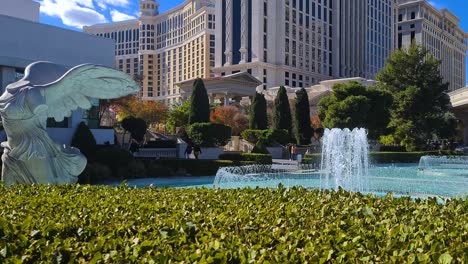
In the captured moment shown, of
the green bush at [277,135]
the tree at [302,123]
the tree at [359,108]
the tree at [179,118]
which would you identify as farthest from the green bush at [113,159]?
the tree at [179,118]

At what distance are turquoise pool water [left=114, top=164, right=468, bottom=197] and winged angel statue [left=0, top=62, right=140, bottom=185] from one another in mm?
4552

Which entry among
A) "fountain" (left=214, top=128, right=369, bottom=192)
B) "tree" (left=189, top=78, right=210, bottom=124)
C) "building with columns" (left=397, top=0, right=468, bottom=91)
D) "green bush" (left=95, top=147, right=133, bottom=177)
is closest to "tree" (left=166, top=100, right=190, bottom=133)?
"tree" (left=189, top=78, right=210, bottom=124)

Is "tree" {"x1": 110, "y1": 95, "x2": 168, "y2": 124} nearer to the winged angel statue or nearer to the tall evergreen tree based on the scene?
the tall evergreen tree

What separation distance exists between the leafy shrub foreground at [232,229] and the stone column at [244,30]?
81.2m

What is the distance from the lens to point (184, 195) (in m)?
6.52

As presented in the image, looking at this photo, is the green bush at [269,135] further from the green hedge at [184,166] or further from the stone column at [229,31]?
the stone column at [229,31]

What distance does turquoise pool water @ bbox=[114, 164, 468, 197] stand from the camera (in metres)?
15.7

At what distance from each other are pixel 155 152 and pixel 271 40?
202 ft

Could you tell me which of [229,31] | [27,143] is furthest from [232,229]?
[229,31]

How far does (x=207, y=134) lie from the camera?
28125mm

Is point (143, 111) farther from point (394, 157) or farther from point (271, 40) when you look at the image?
point (271, 40)

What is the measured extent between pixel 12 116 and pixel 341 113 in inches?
1128

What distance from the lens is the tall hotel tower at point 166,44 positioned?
11219cm

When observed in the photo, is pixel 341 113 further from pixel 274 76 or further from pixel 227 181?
pixel 274 76
